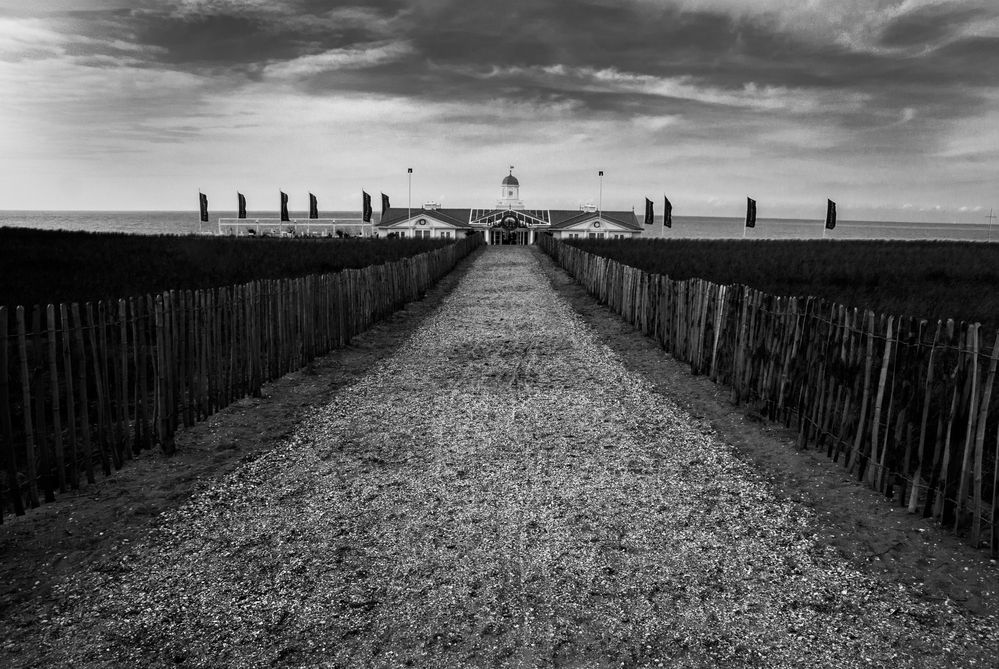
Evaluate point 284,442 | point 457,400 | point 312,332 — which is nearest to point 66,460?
point 284,442

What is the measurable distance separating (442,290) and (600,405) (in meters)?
17.2

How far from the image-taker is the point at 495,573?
437cm

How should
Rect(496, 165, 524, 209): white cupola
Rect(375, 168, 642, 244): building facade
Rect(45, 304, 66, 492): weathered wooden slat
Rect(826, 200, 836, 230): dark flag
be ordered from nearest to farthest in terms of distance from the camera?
Rect(45, 304, 66, 492): weathered wooden slat, Rect(826, 200, 836, 230): dark flag, Rect(375, 168, 642, 244): building facade, Rect(496, 165, 524, 209): white cupola

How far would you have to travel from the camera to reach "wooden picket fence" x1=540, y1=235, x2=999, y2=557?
5051 mm

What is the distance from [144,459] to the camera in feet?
21.6

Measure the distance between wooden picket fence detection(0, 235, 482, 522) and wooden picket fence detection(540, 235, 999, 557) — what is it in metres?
6.74

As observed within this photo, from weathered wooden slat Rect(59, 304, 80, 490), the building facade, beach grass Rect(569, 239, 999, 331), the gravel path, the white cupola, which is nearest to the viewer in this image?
the gravel path

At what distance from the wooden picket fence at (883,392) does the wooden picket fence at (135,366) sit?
674 cm

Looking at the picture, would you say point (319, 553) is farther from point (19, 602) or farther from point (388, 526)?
point (19, 602)

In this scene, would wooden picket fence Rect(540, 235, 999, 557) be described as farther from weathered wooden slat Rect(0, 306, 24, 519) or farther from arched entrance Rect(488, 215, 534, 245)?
arched entrance Rect(488, 215, 534, 245)

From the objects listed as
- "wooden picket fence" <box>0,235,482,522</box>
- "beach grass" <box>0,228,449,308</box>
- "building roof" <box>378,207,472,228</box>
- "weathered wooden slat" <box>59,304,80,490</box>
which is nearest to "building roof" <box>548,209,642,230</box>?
"building roof" <box>378,207,472,228</box>

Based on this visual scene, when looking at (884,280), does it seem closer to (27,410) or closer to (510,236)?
(27,410)

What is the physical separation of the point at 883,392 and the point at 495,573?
3.97m

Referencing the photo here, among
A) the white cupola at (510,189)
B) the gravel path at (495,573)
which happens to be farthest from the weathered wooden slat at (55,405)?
the white cupola at (510,189)
